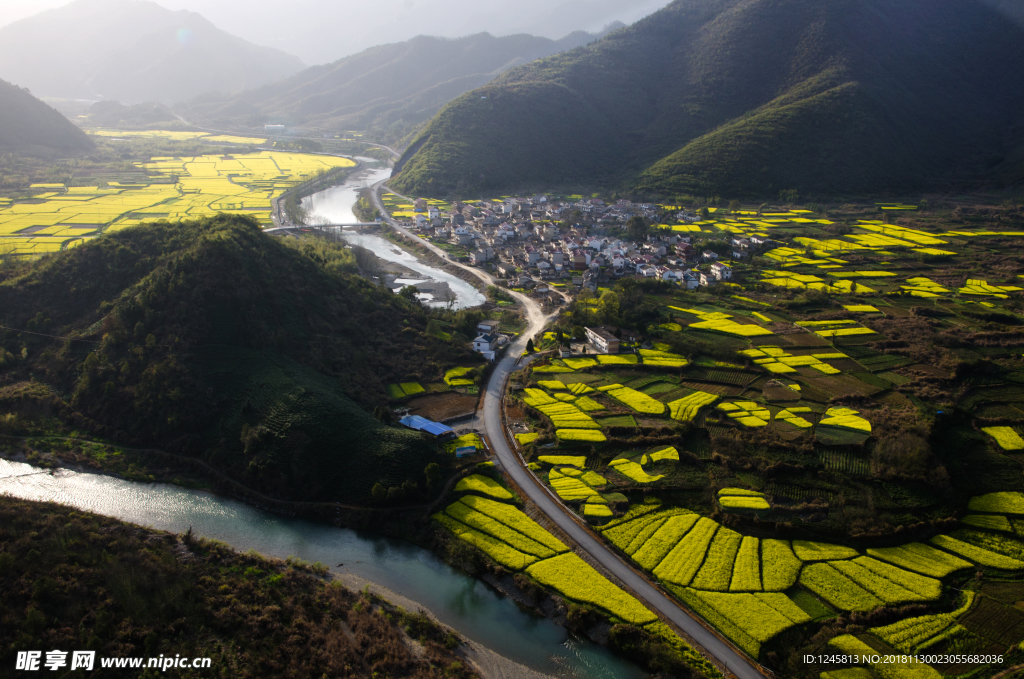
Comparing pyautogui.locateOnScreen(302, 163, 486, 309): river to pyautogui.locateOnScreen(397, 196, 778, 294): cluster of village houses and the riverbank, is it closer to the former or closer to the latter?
pyautogui.locateOnScreen(397, 196, 778, 294): cluster of village houses

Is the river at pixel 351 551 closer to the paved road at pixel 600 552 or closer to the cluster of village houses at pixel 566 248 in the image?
the paved road at pixel 600 552

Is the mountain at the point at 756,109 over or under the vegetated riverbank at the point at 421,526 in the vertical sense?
over

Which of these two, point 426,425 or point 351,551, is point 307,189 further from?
point 351,551

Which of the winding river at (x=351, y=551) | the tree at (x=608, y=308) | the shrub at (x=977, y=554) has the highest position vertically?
the tree at (x=608, y=308)

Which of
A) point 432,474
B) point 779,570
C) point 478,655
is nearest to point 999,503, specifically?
point 779,570

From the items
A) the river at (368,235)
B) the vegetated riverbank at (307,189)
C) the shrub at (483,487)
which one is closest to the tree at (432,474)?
the shrub at (483,487)

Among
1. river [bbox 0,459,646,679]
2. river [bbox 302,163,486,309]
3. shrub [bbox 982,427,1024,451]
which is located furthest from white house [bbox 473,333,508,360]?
shrub [bbox 982,427,1024,451]
